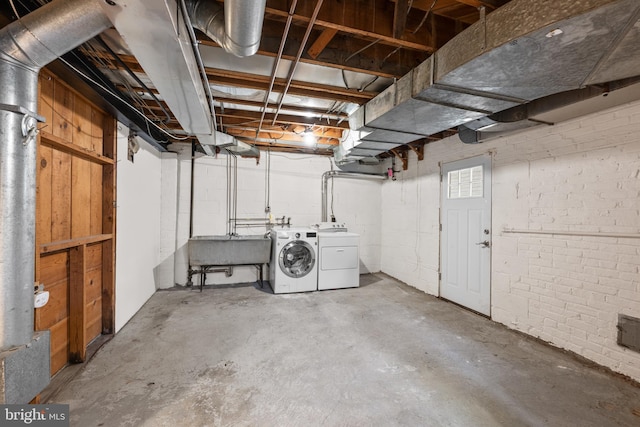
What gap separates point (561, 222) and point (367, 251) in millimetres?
3290

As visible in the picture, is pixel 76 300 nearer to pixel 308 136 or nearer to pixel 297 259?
pixel 297 259

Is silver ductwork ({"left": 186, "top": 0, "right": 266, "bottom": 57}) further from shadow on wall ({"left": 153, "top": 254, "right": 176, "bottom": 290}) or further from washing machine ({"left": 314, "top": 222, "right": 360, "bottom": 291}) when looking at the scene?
shadow on wall ({"left": 153, "top": 254, "right": 176, "bottom": 290})

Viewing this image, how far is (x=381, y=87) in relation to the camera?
2.59 m

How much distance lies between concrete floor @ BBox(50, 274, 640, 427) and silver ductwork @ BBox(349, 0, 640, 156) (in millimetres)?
2187

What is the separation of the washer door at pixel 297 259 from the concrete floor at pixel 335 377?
3.21ft

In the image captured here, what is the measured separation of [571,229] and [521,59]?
1829mm

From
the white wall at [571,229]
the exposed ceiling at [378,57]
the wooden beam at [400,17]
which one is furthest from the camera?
the white wall at [571,229]

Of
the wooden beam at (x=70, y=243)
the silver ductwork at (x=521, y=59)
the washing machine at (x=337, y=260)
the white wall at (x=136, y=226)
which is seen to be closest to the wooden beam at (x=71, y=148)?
the white wall at (x=136, y=226)

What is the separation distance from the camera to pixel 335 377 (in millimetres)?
2033

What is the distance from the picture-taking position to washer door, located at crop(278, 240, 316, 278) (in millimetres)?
4113

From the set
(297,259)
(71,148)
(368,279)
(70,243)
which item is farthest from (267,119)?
(368,279)

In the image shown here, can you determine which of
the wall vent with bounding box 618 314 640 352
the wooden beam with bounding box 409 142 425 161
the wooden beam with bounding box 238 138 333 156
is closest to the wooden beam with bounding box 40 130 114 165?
the wooden beam with bounding box 238 138 333 156

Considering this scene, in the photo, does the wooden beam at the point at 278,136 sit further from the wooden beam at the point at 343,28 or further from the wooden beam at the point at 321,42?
the wooden beam at the point at 343,28

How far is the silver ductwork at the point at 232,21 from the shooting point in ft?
3.82
